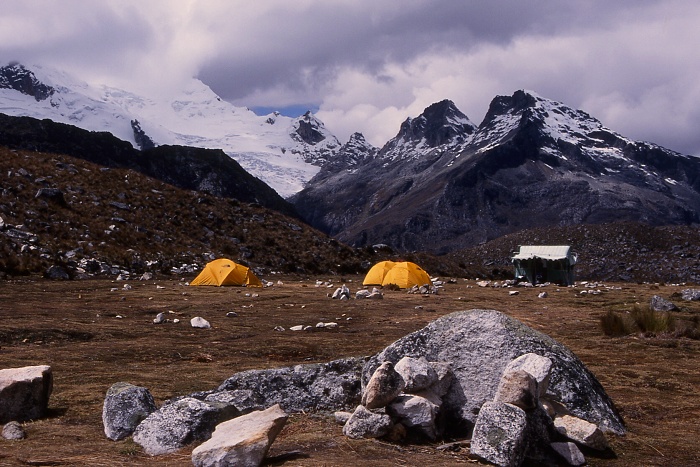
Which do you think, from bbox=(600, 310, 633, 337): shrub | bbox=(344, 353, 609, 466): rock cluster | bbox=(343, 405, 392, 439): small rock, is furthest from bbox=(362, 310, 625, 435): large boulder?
bbox=(600, 310, 633, 337): shrub

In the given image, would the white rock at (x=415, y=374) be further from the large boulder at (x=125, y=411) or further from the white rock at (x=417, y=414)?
the large boulder at (x=125, y=411)

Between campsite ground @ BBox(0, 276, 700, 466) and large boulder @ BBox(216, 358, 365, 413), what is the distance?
0.26m

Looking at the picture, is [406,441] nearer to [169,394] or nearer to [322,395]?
[322,395]

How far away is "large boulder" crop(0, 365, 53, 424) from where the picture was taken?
7332mm

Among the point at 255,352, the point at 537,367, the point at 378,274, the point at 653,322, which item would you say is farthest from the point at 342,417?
the point at 378,274

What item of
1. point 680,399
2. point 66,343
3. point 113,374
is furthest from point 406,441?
point 66,343

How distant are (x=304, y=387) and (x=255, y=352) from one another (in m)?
5.19

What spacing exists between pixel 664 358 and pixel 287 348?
7.73 metres

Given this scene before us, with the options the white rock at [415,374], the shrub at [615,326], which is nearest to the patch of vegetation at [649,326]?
the shrub at [615,326]

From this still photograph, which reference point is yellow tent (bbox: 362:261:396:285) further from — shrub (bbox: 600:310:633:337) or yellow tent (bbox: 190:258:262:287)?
shrub (bbox: 600:310:633:337)

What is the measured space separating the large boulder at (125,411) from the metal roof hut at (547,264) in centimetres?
4155

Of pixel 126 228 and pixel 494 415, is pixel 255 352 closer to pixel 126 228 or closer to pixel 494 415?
pixel 494 415

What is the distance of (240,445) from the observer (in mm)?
5469

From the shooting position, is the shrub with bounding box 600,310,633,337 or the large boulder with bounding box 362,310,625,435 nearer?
the large boulder with bounding box 362,310,625,435
